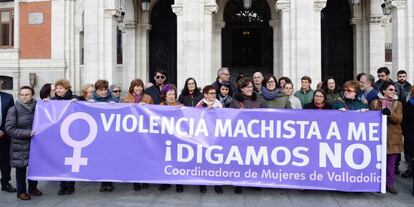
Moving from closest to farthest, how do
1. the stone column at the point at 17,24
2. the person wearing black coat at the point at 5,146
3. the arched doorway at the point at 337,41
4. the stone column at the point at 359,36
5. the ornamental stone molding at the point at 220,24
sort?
the person wearing black coat at the point at 5,146
the stone column at the point at 359,36
the ornamental stone molding at the point at 220,24
the arched doorway at the point at 337,41
the stone column at the point at 17,24

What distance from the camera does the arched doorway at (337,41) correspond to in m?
17.2

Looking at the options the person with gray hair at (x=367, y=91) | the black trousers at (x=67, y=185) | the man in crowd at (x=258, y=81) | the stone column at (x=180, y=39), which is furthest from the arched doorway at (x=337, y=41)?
the black trousers at (x=67, y=185)

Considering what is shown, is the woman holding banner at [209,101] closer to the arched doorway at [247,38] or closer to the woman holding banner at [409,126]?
the woman holding banner at [409,126]

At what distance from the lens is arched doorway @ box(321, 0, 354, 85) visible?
17.2 metres

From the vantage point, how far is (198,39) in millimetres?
12578

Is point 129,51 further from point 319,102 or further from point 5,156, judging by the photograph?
point 319,102

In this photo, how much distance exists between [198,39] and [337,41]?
7.83 m

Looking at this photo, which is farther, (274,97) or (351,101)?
(274,97)

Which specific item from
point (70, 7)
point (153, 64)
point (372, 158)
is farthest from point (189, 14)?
point (70, 7)

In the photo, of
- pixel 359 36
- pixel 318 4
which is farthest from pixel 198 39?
pixel 359 36

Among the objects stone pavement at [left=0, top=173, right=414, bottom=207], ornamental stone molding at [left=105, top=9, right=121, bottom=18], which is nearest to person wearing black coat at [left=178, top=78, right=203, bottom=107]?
stone pavement at [left=0, top=173, right=414, bottom=207]

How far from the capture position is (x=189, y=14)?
1272cm

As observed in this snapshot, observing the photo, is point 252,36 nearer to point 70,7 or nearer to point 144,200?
point 70,7

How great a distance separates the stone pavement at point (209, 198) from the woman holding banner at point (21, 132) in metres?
0.38
